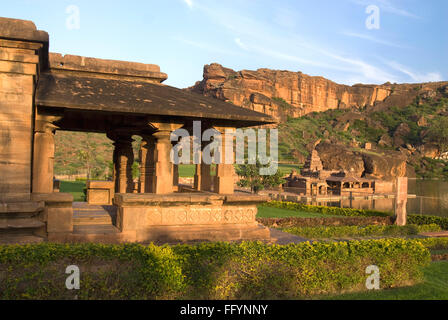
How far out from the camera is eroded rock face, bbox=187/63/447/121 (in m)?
124

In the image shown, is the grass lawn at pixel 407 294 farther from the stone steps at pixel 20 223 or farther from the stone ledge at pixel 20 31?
the stone ledge at pixel 20 31

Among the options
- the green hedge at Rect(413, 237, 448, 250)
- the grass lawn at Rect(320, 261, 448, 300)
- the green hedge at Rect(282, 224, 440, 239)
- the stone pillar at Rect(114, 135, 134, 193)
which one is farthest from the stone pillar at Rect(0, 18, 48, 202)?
the green hedge at Rect(413, 237, 448, 250)

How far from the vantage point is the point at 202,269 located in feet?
22.4

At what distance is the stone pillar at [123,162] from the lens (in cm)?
1561

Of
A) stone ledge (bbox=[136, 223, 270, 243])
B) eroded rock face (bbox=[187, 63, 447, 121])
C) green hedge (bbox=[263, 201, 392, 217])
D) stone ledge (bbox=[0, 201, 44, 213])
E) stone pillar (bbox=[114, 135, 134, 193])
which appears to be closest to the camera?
stone ledge (bbox=[0, 201, 44, 213])

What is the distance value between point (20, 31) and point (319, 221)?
662 inches

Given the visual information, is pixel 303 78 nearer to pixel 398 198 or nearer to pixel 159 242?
pixel 398 198

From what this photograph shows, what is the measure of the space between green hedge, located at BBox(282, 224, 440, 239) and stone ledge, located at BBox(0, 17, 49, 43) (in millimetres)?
12428

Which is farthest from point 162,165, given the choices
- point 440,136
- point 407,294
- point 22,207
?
point 440,136

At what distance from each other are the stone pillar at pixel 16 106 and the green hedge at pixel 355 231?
11670mm

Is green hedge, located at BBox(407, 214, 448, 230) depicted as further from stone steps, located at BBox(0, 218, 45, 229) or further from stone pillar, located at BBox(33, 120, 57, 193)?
stone steps, located at BBox(0, 218, 45, 229)
